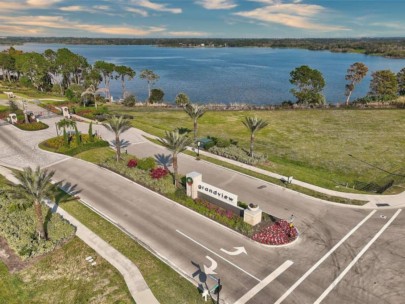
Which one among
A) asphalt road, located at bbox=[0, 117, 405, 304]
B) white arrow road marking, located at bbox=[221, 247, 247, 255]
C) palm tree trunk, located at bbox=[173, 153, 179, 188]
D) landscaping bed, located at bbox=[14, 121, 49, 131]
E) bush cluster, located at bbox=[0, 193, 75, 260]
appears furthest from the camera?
landscaping bed, located at bbox=[14, 121, 49, 131]

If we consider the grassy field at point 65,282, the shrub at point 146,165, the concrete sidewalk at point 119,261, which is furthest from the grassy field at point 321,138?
the grassy field at point 65,282

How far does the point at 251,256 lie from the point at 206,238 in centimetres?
398

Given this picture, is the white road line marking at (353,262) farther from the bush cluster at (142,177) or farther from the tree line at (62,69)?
the tree line at (62,69)

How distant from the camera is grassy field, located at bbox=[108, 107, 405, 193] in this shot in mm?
38719

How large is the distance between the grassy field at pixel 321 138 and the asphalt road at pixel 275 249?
685 centimetres

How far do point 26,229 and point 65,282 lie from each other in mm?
7504

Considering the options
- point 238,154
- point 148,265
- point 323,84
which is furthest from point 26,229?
point 323,84

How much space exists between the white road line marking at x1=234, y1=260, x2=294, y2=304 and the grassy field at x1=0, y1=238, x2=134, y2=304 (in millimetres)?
7059

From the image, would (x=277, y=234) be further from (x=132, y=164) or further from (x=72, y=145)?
(x=72, y=145)

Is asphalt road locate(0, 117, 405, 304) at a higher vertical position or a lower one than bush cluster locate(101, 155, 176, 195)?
lower

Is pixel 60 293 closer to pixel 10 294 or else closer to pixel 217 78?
pixel 10 294

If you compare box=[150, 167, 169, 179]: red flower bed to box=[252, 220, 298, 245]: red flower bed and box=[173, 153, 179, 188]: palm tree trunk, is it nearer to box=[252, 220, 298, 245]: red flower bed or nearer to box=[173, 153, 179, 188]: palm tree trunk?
box=[173, 153, 179, 188]: palm tree trunk

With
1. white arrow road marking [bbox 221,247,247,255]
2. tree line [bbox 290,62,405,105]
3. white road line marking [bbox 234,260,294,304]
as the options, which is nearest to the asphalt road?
white road line marking [bbox 234,260,294,304]

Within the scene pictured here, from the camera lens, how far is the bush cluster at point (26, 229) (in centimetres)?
2258
